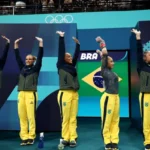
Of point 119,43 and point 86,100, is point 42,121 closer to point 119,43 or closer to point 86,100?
point 86,100

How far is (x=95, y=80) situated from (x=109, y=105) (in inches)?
151

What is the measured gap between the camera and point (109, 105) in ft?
14.2

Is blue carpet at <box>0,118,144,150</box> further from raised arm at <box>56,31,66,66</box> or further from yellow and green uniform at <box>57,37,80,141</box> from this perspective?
raised arm at <box>56,31,66,66</box>

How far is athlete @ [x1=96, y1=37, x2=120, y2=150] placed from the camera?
14.3 feet

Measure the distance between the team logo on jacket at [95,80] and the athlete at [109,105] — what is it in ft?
12.0

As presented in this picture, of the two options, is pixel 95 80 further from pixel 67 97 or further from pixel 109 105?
pixel 109 105

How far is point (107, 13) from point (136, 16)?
0.80 meters

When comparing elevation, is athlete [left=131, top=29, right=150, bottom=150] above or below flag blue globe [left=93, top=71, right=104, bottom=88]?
above

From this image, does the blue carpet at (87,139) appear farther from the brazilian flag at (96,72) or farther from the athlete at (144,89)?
the brazilian flag at (96,72)

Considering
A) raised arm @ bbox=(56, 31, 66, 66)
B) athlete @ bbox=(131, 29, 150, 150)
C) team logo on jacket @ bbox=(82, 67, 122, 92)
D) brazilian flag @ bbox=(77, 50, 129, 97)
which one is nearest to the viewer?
athlete @ bbox=(131, 29, 150, 150)

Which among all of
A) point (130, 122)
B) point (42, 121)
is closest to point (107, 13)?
point (130, 122)

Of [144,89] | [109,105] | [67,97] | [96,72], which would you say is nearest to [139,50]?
[144,89]

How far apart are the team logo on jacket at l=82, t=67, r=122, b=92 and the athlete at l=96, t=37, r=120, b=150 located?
12.0 ft

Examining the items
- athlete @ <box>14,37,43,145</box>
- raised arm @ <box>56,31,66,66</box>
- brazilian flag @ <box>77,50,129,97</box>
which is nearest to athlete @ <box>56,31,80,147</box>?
raised arm @ <box>56,31,66,66</box>
